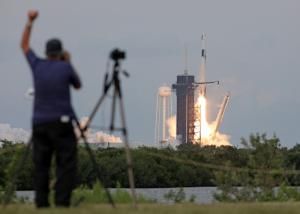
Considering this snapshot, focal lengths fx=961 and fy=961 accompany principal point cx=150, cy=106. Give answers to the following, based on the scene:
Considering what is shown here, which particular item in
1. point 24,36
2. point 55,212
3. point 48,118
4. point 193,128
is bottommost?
point 55,212

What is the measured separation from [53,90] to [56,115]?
1.21 ft

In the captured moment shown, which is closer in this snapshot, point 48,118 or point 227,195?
point 48,118

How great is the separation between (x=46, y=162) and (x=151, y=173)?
3203 cm

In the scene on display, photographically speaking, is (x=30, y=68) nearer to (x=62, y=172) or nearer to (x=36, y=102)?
(x=36, y=102)

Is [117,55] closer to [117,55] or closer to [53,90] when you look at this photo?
[117,55]

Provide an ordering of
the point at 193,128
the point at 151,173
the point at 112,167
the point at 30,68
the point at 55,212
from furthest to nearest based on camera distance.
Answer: the point at 193,128 → the point at 151,173 → the point at 112,167 → the point at 30,68 → the point at 55,212

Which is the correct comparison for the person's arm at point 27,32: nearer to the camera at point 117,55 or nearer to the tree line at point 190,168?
the camera at point 117,55

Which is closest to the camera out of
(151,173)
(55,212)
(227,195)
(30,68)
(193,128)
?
(55,212)

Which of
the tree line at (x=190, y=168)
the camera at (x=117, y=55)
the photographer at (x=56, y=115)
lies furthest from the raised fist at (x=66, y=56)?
the tree line at (x=190, y=168)

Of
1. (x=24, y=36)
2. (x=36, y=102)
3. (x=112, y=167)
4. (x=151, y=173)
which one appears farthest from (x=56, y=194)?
(x=151, y=173)

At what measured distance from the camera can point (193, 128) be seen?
437 ft

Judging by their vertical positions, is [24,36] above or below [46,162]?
above

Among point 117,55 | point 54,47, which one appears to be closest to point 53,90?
point 54,47

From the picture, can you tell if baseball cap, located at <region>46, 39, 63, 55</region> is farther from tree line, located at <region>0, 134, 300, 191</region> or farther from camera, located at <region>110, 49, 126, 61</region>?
tree line, located at <region>0, 134, 300, 191</region>
